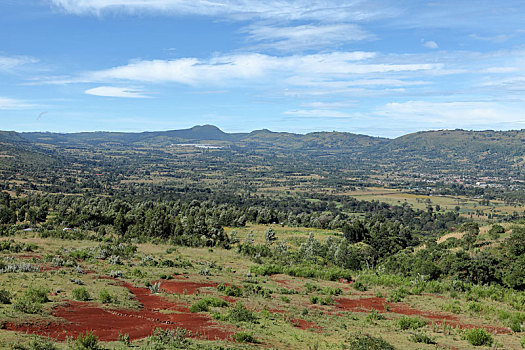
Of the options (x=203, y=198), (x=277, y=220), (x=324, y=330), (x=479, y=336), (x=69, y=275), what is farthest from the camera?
(x=203, y=198)

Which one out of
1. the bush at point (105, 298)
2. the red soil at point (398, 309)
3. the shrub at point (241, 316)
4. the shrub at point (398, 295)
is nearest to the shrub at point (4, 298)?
the bush at point (105, 298)

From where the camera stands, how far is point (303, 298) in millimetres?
30188

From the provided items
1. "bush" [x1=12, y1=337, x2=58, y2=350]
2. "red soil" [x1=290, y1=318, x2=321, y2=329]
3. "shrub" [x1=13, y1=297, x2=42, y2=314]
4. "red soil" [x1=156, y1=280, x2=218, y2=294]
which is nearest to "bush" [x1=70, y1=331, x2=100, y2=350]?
"bush" [x1=12, y1=337, x2=58, y2=350]

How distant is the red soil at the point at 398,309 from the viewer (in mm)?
22484

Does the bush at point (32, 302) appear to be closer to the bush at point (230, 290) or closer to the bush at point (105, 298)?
the bush at point (105, 298)

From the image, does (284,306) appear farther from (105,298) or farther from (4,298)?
(4,298)

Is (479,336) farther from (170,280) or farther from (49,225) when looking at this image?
(49,225)

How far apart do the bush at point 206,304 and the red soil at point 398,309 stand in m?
9.40

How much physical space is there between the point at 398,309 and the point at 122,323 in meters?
19.8

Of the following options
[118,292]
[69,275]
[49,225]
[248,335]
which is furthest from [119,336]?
[49,225]

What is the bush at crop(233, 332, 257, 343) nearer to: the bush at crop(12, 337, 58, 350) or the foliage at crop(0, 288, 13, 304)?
the bush at crop(12, 337, 58, 350)

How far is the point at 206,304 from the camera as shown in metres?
23.5

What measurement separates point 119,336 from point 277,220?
96.3m

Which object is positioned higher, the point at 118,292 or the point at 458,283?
the point at 118,292
